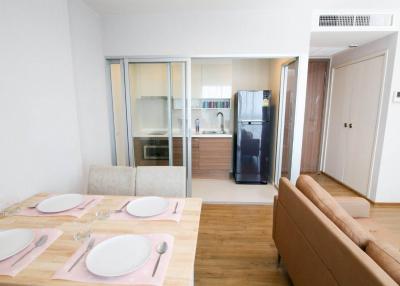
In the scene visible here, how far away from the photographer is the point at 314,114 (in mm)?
4438

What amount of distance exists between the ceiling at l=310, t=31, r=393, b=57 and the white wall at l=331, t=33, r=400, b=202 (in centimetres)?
17

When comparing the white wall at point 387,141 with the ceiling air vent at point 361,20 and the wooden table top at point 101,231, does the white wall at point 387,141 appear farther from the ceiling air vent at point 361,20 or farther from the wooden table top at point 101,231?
the wooden table top at point 101,231

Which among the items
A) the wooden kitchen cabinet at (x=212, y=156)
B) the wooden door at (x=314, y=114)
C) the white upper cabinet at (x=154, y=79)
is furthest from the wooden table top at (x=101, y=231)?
the wooden door at (x=314, y=114)

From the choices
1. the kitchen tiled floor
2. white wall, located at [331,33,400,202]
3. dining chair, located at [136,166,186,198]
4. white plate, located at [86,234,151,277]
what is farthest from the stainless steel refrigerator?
white plate, located at [86,234,151,277]

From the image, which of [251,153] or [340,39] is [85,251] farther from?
[340,39]

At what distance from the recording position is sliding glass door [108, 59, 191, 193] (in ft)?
9.72

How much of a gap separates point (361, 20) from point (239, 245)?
3.13 m

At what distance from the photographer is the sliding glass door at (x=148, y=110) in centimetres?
296

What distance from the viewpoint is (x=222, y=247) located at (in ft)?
7.09

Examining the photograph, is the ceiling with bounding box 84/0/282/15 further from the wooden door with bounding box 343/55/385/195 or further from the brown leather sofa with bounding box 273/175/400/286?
the brown leather sofa with bounding box 273/175/400/286

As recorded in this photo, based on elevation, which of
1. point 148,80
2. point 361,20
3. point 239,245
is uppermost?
point 361,20

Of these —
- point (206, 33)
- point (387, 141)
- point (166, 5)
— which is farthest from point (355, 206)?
point (166, 5)

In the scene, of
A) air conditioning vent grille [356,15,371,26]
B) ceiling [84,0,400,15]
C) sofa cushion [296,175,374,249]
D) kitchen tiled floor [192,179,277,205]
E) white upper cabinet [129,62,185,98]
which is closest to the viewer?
sofa cushion [296,175,374,249]

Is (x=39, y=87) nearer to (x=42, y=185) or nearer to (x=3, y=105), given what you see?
(x=3, y=105)
